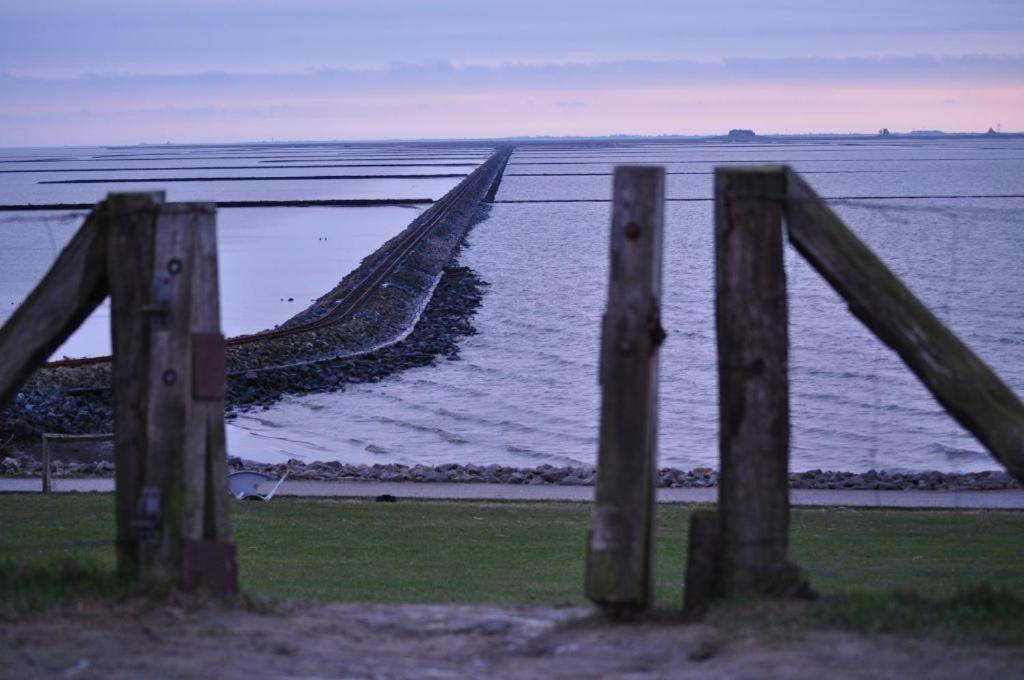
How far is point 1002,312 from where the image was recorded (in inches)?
1702

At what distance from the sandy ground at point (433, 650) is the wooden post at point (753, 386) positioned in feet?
1.42

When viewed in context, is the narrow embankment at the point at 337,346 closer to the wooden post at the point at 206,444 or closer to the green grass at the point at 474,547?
the green grass at the point at 474,547

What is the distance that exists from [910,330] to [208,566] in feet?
10.5

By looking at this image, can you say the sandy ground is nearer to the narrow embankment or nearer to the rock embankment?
the narrow embankment

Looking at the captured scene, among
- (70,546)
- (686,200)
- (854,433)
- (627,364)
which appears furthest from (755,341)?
(686,200)

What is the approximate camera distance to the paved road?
56.6 feet

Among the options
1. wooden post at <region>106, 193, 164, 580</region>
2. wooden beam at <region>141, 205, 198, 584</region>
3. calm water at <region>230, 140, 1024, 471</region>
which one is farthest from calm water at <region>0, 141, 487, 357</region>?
calm water at <region>230, 140, 1024, 471</region>

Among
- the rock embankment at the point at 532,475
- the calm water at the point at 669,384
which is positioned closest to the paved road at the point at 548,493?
the rock embankment at the point at 532,475

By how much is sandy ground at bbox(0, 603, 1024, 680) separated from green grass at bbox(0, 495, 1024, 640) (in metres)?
0.85

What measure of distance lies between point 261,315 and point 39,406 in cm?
1792

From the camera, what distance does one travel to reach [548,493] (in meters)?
17.9

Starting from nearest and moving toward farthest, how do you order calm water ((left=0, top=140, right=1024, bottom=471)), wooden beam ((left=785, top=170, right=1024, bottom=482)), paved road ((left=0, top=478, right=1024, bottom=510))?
wooden beam ((left=785, top=170, right=1024, bottom=482))
paved road ((left=0, top=478, right=1024, bottom=510))
calm water ((left=0, top=140, right=1024, bottom=471))

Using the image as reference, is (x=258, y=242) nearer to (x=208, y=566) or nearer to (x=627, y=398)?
(x=208, y=566)

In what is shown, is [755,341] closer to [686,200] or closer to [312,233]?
[312,233]
